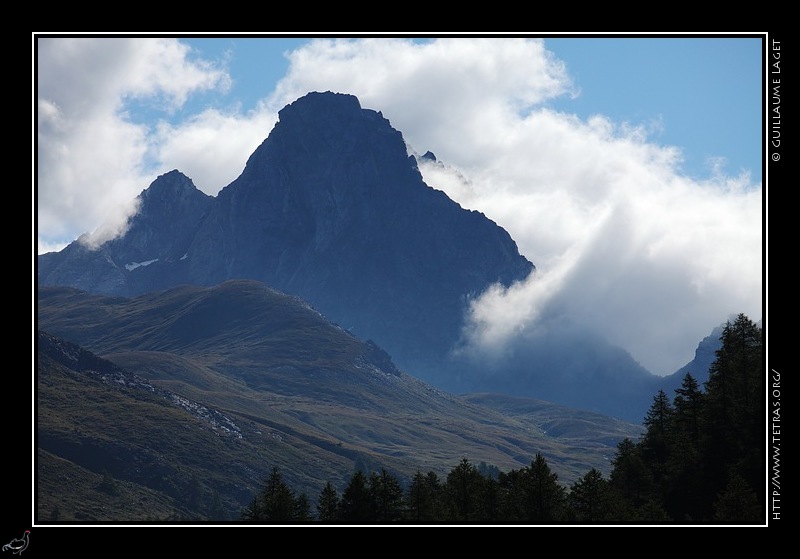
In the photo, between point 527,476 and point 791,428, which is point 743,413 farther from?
point 791,428

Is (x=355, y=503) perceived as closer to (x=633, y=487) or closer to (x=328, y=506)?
(x=328, y=506)

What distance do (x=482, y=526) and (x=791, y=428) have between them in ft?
39.1

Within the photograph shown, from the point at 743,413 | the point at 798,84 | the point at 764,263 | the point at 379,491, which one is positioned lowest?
the point at 379,491
